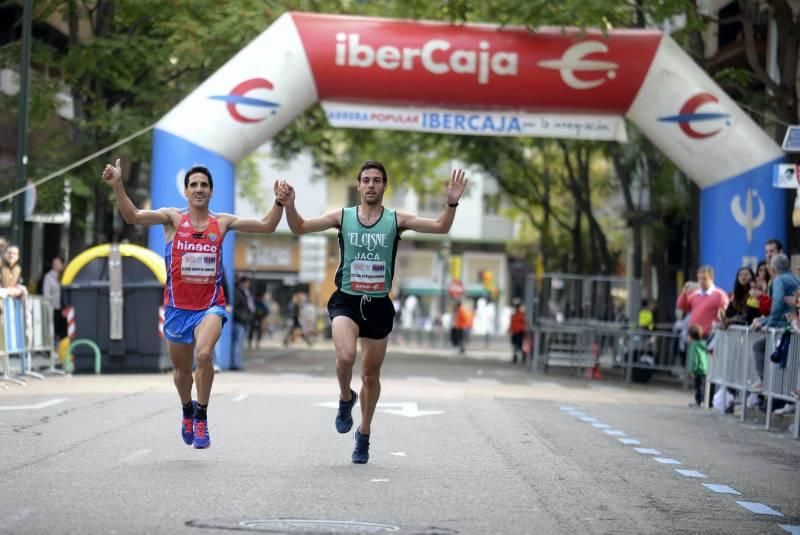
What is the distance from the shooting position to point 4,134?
33938 millimetres

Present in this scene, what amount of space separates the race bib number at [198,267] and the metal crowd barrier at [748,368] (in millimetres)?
8302

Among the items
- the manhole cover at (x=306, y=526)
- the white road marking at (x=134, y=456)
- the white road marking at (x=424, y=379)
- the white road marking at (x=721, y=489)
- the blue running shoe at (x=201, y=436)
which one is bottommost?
the white road marking at (x=424, y=379)

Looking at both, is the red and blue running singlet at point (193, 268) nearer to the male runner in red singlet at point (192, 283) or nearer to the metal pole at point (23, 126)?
the male runner in red singlet at point (192, 283)

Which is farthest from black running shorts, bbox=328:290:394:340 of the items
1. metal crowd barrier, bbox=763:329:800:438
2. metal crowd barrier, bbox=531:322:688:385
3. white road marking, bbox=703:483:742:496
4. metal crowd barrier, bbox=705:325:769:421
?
metal crowd barrier, bbox=531:322:688:385

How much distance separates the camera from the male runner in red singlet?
1140 centimetres

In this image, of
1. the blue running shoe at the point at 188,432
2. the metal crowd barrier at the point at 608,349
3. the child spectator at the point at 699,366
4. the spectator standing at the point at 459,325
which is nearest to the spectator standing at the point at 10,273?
the child spectator at the point at 699,366

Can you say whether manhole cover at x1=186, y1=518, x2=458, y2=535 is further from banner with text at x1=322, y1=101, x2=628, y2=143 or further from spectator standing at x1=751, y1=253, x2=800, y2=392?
banner with text at x1=322, y1=101, x2=628, y2=143

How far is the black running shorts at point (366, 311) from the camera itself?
37.2 feet

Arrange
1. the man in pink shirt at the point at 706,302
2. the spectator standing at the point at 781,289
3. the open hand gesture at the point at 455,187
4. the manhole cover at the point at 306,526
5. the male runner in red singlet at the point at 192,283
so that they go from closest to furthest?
the manhole cover at the point at 306,526
the open hand gesture at the point at 455,187
the male runner in red singlet at the point at 192,283
the spectator standing at the point at 781,289
the man in pink shirt at the point at 706,302

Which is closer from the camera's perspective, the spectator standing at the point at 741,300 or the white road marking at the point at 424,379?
the spectator standing at the point at 741,300

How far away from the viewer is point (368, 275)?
1137 centimetres

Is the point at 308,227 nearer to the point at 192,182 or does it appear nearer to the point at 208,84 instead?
the point at 192,182

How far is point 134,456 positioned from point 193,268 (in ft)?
4.49

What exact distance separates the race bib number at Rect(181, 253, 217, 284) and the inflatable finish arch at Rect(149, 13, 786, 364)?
48.7 feet
